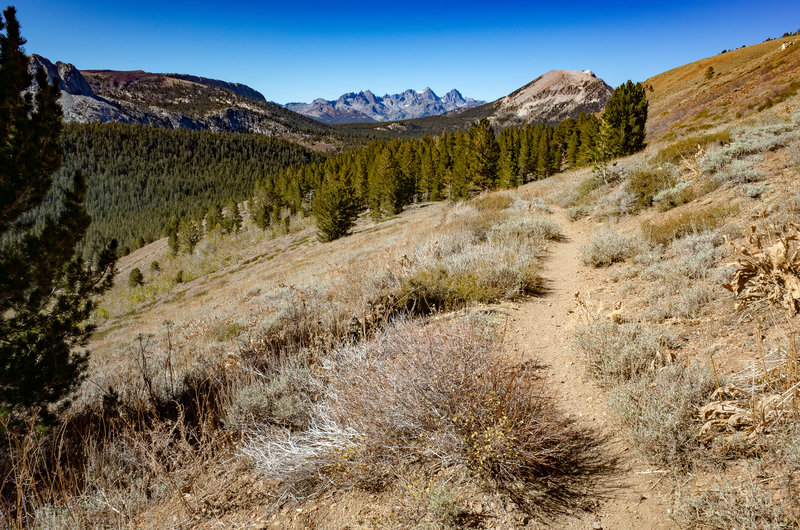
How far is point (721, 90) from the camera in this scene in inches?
1443

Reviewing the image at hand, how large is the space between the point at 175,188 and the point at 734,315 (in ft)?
505

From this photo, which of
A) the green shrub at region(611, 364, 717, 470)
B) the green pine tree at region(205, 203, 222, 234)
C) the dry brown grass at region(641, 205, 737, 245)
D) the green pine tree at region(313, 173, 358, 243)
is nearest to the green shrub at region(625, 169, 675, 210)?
the dry brown grass at region(641, 205, 737, 245)

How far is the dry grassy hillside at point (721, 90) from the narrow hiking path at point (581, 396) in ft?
74.5

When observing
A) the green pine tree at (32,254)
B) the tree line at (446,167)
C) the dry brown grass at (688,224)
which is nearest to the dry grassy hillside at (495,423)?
the dry brown grass at (688,224)

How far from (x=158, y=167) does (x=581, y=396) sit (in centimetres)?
16789

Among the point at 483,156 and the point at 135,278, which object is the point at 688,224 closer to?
the point at 483,156

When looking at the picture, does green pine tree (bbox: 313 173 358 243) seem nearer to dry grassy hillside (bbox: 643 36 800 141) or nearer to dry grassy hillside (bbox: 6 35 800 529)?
dry grassy hillside (bbox: 643 36 800 141)

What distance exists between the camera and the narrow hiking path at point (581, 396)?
2.23 metres

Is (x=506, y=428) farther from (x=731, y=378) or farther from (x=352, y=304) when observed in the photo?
(x=352, y=304)

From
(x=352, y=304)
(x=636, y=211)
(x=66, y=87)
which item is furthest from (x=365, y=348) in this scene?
(x=66, y=87)

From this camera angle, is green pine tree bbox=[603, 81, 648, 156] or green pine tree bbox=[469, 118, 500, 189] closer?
green pine tree bbox=[603, 81, 648, 156]

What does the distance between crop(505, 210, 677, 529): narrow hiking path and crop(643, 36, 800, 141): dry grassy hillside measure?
22.7 m

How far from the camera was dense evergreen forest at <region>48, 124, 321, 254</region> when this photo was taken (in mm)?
117938

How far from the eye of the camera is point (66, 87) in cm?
19562
